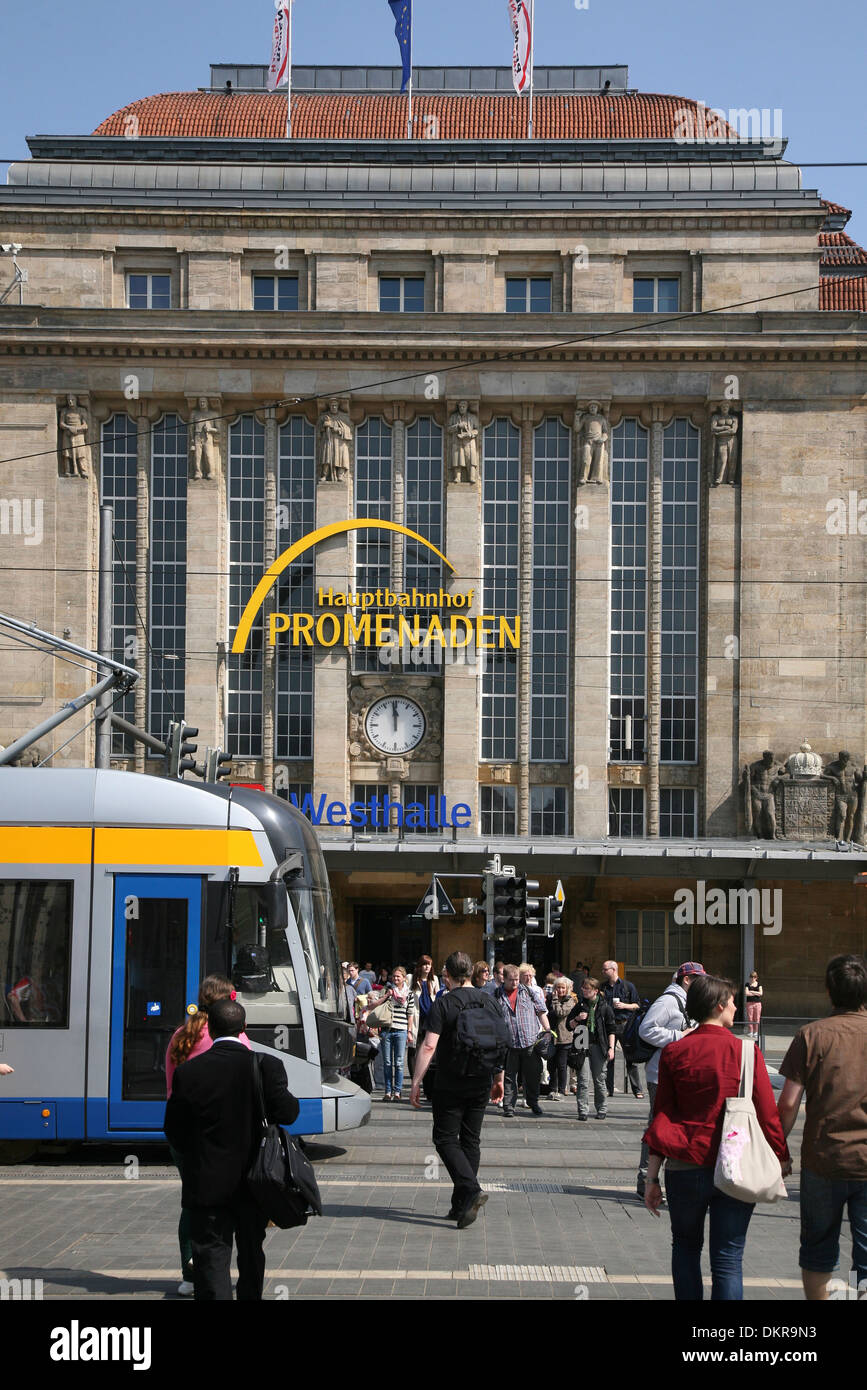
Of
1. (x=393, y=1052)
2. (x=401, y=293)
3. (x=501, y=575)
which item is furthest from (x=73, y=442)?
(x=393, y=1052)

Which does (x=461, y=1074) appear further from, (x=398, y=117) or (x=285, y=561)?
(x=398, y=117)

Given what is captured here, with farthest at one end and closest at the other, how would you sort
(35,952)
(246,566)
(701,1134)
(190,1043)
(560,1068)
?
(246,566) < (560,1068) < (35,952) < (190,1043) < (701,1134)

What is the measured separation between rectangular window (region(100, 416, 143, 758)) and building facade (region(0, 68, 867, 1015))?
89mm

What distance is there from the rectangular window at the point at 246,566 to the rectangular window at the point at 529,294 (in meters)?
7.23

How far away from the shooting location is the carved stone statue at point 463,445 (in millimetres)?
37094

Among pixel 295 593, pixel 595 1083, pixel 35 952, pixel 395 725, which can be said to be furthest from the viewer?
pixel 395 725

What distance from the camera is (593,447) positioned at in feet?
122

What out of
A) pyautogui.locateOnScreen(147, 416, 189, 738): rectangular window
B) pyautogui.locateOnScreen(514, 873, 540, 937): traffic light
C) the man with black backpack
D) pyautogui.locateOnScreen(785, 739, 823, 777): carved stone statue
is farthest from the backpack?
pyautogui.locateOnScreen(147, 416, 189, 738): rectangular window

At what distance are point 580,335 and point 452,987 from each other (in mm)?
28393

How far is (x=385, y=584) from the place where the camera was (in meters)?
37.3

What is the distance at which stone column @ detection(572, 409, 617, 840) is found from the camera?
36812 mm

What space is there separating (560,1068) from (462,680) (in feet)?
58.8

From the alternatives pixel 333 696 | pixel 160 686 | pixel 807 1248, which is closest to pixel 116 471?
pixel 160 686

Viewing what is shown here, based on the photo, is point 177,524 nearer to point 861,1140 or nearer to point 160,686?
point 160,686
